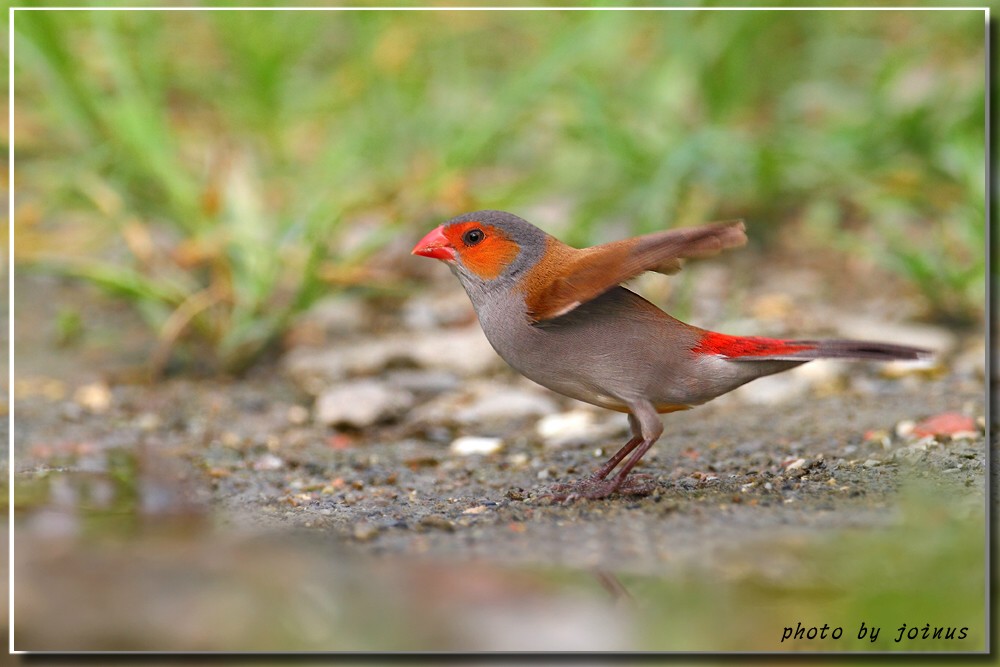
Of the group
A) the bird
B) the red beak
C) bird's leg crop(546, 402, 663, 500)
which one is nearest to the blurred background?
bird's leg crop(546, 402, 663, 500)

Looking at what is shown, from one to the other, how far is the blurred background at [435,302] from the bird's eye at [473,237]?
697mm

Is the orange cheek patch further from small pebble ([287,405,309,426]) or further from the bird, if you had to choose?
small pebble ([287,405,309,426])

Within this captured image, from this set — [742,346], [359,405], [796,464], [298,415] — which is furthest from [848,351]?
[298,415]

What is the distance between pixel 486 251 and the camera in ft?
10.4

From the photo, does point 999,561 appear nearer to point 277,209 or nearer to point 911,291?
point 911,291

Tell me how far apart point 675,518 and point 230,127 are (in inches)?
155

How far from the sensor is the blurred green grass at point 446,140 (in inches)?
197

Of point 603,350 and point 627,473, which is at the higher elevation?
point 603,350

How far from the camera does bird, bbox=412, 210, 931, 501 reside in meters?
2.90

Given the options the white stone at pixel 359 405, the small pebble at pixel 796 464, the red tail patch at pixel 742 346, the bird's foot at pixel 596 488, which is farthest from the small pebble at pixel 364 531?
the white stone at pixel 359 405

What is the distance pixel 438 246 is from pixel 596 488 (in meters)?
0.78

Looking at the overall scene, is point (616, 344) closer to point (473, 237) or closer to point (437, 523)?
point (473, 237)

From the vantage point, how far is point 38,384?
187 inches

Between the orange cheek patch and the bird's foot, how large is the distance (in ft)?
1.96
